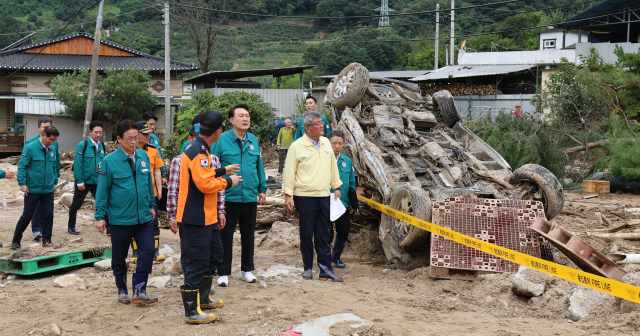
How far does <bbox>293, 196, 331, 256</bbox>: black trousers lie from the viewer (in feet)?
19.9

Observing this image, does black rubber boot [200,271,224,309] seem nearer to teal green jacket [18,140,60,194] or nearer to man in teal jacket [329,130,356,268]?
man in teal jacket [329,130,356,268]

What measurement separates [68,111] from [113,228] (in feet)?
69.2

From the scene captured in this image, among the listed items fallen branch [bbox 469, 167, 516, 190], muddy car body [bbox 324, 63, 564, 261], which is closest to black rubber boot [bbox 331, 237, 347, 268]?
muddy car body [bbox 324, 63, 564, 261]

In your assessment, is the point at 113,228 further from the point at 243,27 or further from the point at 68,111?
the point at 243,27

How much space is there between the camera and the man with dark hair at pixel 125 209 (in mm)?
5020

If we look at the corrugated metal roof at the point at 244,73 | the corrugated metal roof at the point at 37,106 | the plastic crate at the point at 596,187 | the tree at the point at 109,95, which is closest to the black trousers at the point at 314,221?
the plastic crate at the point at 596,187

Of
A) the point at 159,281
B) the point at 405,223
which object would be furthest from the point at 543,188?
the point at 159,281

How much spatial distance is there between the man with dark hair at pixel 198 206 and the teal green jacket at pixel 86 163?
426 cm

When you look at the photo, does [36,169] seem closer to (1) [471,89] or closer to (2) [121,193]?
(2) [121,193]

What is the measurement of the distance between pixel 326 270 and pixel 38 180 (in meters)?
4.39

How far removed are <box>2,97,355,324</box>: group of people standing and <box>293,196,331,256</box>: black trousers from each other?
11 mm

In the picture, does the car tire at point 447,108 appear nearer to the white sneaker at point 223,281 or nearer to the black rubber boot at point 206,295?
the white sneaker at point 223,281

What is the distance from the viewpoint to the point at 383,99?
9.23 m

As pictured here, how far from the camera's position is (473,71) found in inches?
1136
